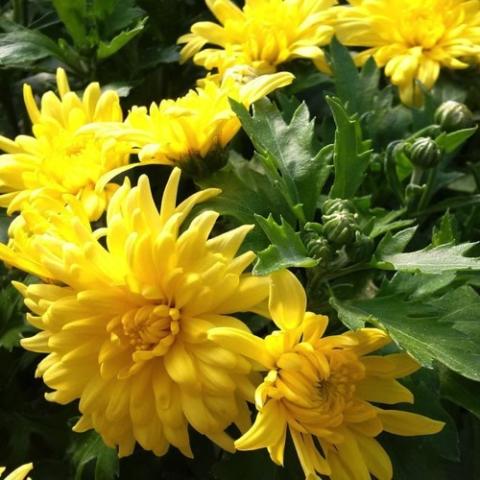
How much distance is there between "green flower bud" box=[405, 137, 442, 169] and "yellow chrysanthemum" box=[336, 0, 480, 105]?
18 centimetres

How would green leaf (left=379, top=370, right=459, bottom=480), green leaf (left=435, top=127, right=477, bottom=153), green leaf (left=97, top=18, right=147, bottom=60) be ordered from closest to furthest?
green leaf (left=379, top=370, right=459, bottom=480) → green leaf (left=435, top=127, right=477, bottom=153) → green leaf (left=97, top=18, right=147, bottom=60)

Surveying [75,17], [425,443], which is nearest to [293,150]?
[425,443]

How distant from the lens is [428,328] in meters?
0.64

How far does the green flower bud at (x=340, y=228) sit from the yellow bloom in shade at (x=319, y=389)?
0.22ft

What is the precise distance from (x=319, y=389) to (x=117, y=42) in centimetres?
51

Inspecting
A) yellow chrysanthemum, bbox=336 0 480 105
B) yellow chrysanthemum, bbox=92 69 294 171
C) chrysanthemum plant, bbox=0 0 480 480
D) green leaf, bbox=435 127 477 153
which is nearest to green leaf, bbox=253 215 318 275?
chrysanthemum plant, bbox=0 0 480 480

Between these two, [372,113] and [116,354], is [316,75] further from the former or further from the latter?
[116,354]

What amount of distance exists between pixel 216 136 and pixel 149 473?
0.37m

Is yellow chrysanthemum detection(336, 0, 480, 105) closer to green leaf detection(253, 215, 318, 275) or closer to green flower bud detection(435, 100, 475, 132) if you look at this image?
green flower bud detection(435, 100, 475, 132)

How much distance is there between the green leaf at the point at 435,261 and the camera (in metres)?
0.63

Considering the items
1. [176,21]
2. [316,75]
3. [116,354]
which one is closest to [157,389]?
[116,354]

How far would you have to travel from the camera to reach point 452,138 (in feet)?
2.73

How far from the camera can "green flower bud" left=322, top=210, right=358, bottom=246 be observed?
67 centimetres

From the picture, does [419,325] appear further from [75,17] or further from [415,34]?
[75,17]
